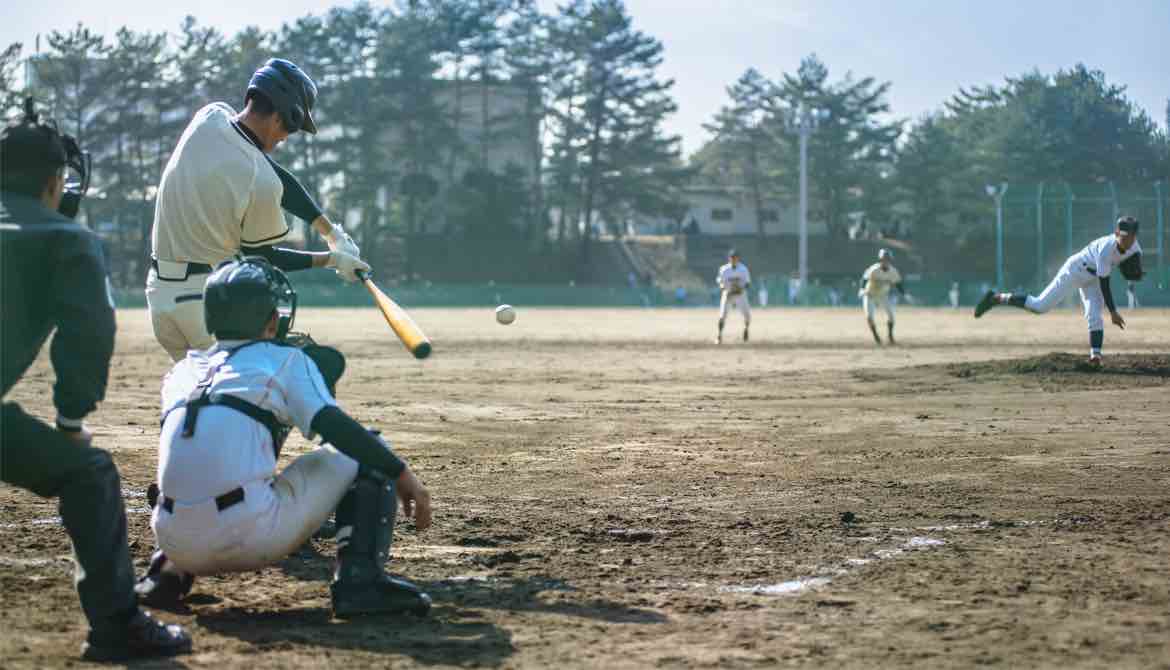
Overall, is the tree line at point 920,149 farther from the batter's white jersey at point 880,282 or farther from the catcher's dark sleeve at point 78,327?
the catcher's dark sleeve at point 78,327

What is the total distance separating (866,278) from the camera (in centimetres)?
3038

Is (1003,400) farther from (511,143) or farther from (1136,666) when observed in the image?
(511,143)

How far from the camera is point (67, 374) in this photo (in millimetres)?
4445

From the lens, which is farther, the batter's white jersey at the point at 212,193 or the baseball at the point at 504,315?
the baseball at the point at 504,315

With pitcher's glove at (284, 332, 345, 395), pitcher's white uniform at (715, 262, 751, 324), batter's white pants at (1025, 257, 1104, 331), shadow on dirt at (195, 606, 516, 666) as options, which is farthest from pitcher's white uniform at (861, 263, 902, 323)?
shadow on dirt at (195, 606, 516, 666)

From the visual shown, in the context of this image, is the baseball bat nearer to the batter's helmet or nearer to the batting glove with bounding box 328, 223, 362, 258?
the batting glove with bounding box 328, 223, 362, 258

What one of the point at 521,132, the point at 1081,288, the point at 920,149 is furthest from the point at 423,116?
the point at 1081,288

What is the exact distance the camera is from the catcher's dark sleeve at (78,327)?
4418 mm

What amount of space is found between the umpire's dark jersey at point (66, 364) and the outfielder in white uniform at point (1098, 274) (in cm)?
1494

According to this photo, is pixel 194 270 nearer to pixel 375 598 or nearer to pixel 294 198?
pixel 294 198

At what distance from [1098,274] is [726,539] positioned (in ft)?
41.5

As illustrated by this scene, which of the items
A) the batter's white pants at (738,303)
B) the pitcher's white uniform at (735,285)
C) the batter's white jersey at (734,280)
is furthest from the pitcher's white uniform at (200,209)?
the batter's white jersey at (734,280)

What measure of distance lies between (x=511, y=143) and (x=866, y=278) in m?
54.6

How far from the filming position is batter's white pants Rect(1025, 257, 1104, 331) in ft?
58.7
